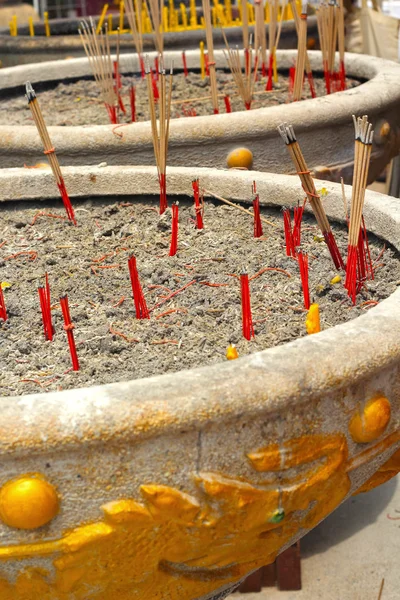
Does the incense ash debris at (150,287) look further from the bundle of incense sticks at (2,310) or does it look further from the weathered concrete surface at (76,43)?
the weathered concrete surface at (76,43)

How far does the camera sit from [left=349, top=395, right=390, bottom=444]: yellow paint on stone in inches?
44.4

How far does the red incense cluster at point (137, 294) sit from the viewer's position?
1.52 m

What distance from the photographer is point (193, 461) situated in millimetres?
1031

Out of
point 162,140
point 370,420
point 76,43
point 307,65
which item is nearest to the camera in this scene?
point 370,420

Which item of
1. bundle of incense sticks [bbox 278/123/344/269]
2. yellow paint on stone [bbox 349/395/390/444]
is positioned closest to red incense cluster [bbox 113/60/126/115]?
bundle of incense sticks [bbox 278/123/344/269]

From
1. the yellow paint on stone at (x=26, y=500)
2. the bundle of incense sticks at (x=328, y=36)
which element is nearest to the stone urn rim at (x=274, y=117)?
the bundle of incense sticks at (x=328, y=36)

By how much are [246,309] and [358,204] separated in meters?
0.27

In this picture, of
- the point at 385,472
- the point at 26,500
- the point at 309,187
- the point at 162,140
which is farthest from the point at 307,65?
the point at 26,500

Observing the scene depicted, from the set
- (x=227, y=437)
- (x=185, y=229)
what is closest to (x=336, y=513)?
(x=185, y=229)

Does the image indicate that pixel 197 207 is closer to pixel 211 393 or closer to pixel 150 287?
pixel 150 287

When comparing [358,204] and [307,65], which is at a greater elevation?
[358,204]

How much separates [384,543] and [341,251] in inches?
37.8

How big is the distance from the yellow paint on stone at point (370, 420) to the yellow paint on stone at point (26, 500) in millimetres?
387

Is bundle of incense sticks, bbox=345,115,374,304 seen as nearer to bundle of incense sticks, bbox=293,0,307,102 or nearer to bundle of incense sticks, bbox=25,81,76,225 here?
bundle of incense sticks, bbox=25,81,76,225
